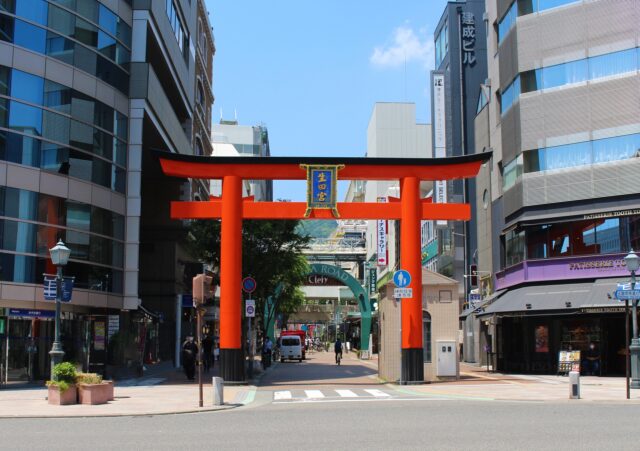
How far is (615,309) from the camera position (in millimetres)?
31078

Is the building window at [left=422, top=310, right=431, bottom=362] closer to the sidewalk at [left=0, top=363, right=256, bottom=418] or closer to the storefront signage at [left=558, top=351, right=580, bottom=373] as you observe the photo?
the storefront signage at [left=558, top=351, right=580, bottom=373]

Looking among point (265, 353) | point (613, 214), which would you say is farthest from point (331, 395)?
point (265, 353)

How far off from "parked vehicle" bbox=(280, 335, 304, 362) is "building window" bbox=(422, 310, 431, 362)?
26977mm

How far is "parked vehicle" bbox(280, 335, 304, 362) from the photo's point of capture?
186 ft

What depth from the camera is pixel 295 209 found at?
28.8m

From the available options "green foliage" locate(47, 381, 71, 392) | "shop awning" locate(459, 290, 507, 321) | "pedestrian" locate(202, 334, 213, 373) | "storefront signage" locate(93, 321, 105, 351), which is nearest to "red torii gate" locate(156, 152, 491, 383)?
"storefront signage" locate(93, 321, 105, 351)

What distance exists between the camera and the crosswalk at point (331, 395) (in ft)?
73.1

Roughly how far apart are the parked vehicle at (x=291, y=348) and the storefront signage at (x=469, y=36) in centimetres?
2288

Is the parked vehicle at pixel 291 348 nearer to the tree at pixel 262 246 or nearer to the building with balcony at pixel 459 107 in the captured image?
the building with balcony at pixel 459 107

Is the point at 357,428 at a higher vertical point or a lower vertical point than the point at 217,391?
lower

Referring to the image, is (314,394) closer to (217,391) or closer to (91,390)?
(217,391)

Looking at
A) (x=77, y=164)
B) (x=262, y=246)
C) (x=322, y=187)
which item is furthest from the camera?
(x=262, y=246)

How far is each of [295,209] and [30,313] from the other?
10236 mm

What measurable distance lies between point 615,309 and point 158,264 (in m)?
26.7
